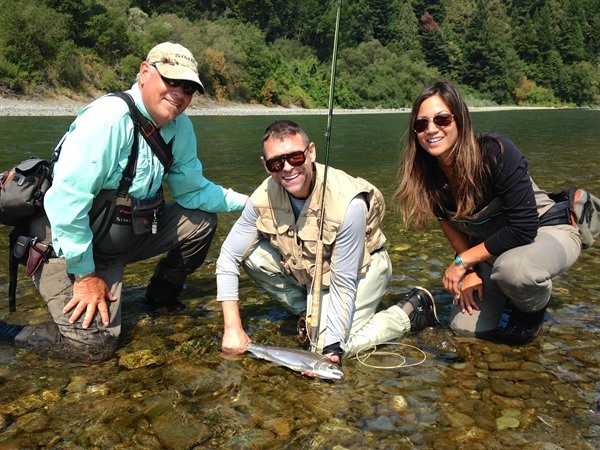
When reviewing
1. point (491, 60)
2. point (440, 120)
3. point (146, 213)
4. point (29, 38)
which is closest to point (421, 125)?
point (440, 120)

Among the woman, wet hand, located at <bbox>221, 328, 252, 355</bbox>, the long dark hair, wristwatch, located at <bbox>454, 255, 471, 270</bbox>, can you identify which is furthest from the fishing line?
the long dark hair

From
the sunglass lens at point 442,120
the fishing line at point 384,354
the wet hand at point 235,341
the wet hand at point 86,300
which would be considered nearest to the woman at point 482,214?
the sunglass lens at point 442,120

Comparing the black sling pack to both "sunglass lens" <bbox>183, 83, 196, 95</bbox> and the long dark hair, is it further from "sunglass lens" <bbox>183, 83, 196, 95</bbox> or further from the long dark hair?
the long dark hair

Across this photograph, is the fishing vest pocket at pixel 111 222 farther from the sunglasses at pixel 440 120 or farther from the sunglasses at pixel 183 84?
the sunglasses at pixel 440 120

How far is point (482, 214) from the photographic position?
3607 millimetres

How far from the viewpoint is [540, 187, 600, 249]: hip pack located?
372cm

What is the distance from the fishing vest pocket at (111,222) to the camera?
11.4 ft

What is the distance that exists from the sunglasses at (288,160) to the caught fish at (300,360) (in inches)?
45.3

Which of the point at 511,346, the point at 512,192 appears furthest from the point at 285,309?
the point at 512,192

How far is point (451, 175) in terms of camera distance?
11.8ft

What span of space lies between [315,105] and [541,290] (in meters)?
57.6

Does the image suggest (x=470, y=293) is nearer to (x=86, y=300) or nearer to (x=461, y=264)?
(x=461, y=264)

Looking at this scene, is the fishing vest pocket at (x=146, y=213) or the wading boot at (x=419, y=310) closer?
the fishing vest pocket at (x=146, y=213)

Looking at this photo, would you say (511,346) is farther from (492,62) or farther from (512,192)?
(492,62)
